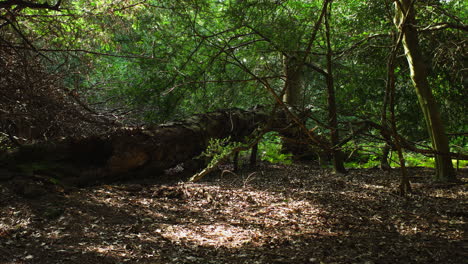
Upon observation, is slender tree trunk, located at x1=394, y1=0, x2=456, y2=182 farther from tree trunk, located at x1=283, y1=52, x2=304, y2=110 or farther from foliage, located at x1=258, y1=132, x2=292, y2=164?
foliage, located at x1=258, y1=132, x2=292, y2=164

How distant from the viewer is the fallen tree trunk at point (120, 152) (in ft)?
14.8

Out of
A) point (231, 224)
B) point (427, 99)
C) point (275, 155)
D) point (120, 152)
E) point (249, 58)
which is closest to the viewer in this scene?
point (231, 224)

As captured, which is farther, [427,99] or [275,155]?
[275,155]

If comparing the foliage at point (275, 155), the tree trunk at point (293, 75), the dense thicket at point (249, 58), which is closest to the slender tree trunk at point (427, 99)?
the dense thicket at point (249, 58)

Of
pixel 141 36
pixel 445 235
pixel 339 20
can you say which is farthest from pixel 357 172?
pixel 141 36

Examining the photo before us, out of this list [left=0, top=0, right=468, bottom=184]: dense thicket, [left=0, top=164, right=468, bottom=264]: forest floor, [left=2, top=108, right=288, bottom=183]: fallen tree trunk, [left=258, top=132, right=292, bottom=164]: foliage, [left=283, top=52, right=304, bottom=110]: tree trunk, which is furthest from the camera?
[left=258, top=132, right=292, bottom=164]: foliage

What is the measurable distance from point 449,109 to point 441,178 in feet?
6.47

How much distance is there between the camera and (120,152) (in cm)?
500

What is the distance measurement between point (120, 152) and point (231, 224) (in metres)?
2.29

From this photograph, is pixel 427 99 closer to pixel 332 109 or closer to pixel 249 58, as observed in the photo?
pixel 332 109

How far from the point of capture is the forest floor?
Result: 2.64 m

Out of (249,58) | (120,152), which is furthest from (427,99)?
(120,152)

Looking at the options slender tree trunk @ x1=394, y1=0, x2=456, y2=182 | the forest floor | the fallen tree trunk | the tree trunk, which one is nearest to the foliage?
the tree trunk

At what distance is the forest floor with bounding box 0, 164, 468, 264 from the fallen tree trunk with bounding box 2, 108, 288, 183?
0.34 metres
